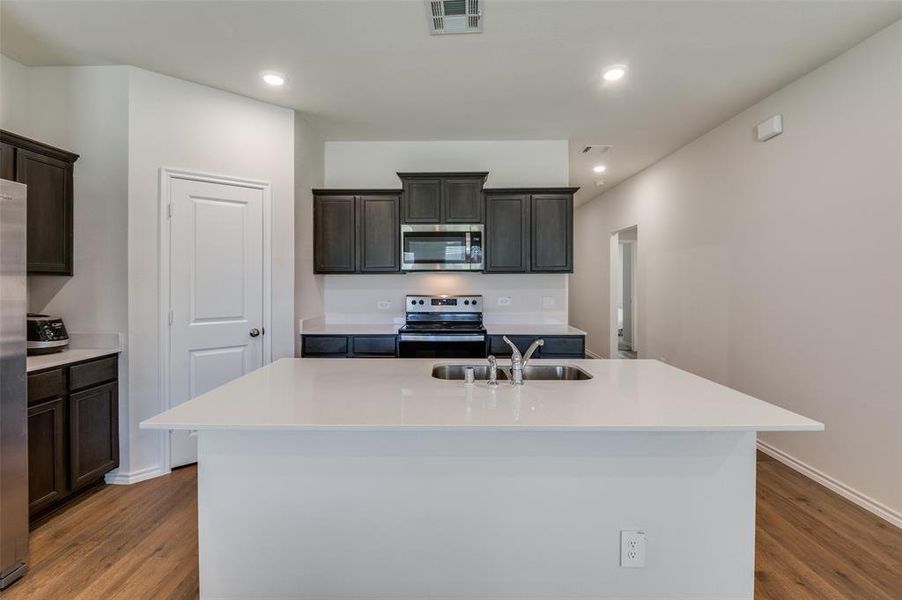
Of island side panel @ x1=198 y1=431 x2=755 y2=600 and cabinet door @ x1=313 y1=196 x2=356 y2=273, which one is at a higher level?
cabinet door @ x1=313 y1=196 x2=356 y2=273

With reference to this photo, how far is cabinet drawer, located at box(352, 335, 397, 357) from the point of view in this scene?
3.54 m

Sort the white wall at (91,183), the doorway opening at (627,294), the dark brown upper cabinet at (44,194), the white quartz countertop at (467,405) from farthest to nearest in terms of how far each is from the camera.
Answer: the doorway opening at (627,294), the white wall at (91,183), the dark brown upper cabinet at (44,194), the white quartz countertop at (467,405)

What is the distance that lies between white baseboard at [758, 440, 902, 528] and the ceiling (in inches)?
106

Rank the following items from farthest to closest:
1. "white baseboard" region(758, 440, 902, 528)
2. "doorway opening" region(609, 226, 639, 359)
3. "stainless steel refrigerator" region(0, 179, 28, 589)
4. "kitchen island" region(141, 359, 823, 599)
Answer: "doorway opening" region(609, 226, 639, 359) → "white baseboard" region(758, 440, 902, 528) → "stainless steel refrigerator" region(0, 179, 28, 589) → "kitchen island" region(141, 359, 823, 599)

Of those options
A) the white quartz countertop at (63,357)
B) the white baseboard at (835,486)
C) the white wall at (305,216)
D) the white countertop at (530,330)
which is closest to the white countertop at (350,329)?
the white wall at (305,216)

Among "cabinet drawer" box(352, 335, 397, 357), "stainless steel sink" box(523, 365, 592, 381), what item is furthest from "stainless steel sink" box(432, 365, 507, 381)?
"cabinet drawer" box(352, 335, 397, 357)

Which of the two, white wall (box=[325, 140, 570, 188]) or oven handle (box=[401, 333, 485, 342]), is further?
white wall (box=[325, 140, 570, 188])

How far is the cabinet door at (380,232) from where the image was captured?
383cm

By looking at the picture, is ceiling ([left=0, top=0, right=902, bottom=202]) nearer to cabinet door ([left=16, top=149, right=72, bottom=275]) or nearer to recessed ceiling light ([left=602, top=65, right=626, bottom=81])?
recessed ceiling light ([left=602, top=65, right=626, bottom=81])

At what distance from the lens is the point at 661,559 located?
58.9 inches

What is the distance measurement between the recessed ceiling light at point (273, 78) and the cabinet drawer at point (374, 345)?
2033 millimetres

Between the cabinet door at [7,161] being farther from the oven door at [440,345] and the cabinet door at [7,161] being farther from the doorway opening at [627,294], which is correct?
the doorway opening at [627,294]

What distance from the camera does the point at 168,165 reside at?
2820 millimetres

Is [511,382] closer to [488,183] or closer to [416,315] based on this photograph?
[416,315]
